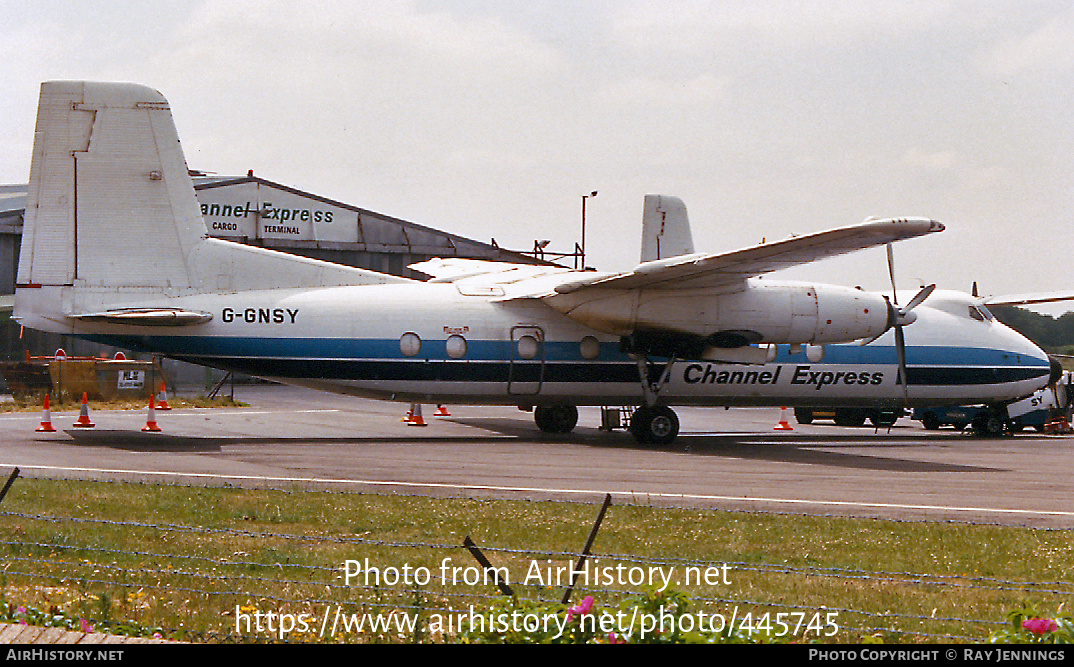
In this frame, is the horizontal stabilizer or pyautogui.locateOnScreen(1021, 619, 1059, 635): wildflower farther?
the horizontal stabilizer

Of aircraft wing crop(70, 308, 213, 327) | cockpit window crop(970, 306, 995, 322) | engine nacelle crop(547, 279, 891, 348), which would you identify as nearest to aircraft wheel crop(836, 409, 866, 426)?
cockpit window crop(970, 306, 995, 322)

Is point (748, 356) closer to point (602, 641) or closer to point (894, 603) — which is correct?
point (894, 603)

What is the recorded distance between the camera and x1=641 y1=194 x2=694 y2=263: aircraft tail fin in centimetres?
2858

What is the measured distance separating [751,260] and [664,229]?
270 inches

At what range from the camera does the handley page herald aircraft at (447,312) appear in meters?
22.3

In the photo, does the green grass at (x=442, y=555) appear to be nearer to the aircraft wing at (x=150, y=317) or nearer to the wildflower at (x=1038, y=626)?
the wildflower at (x=1038, y=626)

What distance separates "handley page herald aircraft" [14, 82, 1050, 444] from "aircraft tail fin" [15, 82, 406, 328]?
0.03 m

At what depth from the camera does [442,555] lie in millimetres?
12102

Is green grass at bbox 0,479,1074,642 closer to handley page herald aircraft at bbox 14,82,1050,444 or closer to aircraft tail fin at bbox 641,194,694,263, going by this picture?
handley page herald aircraft at bbox 14,82,1050,444

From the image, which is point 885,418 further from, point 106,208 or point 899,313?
point 106,208

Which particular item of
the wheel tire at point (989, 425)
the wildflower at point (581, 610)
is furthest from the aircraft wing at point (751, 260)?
the wildflower at point (581, 610)

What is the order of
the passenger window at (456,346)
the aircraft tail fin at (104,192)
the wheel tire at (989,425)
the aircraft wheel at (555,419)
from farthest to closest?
the wheel tire at (989,425)
the aircraft wheel at (555,419)
the passenger window at (456,346)
the aircraft tail fin at (104,192)

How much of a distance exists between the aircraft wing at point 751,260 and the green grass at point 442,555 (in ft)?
24.2

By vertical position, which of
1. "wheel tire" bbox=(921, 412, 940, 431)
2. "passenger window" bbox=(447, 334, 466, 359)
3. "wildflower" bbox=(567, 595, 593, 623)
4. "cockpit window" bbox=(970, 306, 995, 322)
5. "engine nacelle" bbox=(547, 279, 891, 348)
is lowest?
"wildflower" bbox=(567, 595, 593, 623)
